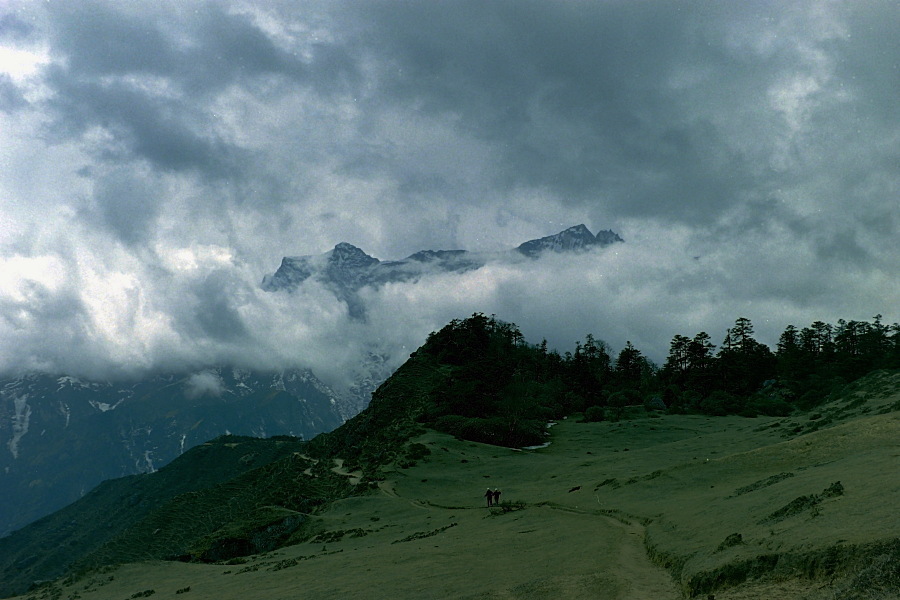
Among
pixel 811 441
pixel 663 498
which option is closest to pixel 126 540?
pixel 663 498

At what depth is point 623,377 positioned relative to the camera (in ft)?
383

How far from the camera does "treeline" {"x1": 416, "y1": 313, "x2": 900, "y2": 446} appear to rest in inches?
3137

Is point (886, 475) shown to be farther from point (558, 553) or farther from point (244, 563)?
point (244, 563)

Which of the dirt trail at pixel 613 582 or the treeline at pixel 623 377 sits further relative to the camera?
the treeline at pixel 623 377

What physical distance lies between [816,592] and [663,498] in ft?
60.0

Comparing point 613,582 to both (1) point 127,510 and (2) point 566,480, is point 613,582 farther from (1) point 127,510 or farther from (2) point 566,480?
(1) point 127,510

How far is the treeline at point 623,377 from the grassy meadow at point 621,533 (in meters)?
27.3

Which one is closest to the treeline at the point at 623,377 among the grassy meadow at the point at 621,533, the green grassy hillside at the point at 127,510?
the grassy meadow at the point at 621,533

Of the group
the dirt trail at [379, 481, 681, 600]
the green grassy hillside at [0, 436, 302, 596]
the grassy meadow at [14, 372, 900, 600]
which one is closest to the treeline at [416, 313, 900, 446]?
the grassy meadow at [14, 372, 900, 600]

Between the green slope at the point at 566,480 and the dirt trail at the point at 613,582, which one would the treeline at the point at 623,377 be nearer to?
the green slope at the point at 566,480

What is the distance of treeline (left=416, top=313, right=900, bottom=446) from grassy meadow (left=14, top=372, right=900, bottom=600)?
27284 millimetres

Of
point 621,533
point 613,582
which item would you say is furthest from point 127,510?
point 613,582

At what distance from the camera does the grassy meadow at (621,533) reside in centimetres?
1186

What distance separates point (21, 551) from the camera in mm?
189375
